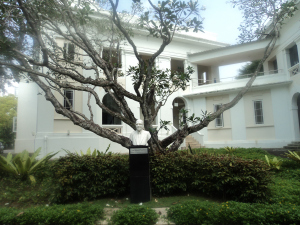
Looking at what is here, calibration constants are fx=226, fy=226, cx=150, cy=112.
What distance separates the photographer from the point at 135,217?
4.11m

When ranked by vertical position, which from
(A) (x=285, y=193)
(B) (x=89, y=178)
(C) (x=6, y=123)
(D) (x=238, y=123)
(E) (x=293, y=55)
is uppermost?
(E) (x=293, y=55)

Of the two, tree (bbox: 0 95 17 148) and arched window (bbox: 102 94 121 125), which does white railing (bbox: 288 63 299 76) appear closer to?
arched window (bbox: 102 94 121 125)

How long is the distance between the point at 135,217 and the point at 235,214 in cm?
179

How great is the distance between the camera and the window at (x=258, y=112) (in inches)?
587

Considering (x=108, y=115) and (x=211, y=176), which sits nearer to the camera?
(x=211, y=176)

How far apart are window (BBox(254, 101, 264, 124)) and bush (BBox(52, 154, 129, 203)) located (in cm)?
1191

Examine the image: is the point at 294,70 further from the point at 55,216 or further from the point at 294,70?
the point at 55,216

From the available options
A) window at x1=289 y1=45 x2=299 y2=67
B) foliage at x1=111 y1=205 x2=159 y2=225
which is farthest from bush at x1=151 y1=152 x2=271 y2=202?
window at x1=289 y1=45 x2=299 y2=67

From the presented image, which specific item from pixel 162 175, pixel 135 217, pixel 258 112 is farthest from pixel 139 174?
pixel 258 112

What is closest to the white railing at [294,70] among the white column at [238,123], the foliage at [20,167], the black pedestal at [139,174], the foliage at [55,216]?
the white column at [238,123]

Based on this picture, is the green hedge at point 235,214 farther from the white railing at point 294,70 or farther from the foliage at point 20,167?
the white railing at point 294,70

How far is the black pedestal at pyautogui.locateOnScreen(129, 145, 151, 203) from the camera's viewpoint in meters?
5.42

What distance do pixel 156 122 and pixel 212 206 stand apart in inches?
480

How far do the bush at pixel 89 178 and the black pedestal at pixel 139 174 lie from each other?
0.49 m
